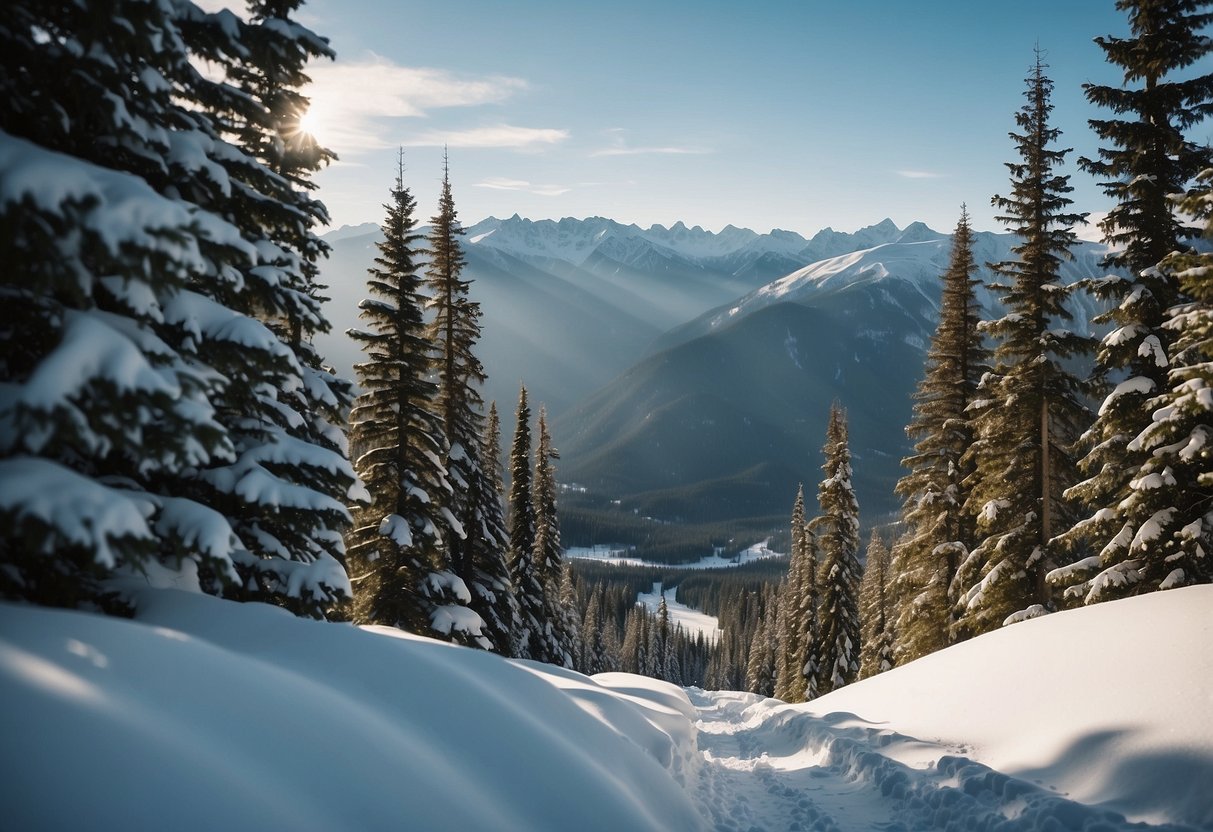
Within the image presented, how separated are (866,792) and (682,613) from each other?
173m

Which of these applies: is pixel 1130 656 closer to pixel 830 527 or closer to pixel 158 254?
pixel 158 254

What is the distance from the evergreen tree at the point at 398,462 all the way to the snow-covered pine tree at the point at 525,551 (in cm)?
1059

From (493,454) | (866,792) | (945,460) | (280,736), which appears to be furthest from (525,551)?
(280,736)

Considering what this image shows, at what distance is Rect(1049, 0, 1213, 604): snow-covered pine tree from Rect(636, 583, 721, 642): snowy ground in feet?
429

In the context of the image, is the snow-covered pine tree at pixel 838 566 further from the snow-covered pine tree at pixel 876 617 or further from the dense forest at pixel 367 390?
the snow-covered pine tree at pixel 876 617

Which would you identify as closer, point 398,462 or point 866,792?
point 866,792

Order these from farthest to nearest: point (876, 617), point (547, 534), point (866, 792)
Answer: point (876, 617), point (547, 534), point (866, 792)

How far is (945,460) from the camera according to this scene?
71.4 feet

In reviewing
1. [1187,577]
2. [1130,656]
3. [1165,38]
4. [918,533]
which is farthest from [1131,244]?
[918,533]

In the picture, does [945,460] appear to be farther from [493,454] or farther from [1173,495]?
[493,454]

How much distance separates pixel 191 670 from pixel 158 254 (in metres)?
2.89

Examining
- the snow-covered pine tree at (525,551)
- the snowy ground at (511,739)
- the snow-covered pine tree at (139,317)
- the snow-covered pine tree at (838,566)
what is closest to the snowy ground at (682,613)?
the snow-covered pine tree at (838,566)

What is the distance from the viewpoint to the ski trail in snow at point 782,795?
7.94m

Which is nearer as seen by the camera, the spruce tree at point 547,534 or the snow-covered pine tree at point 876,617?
the spruce tree at point 547,534
